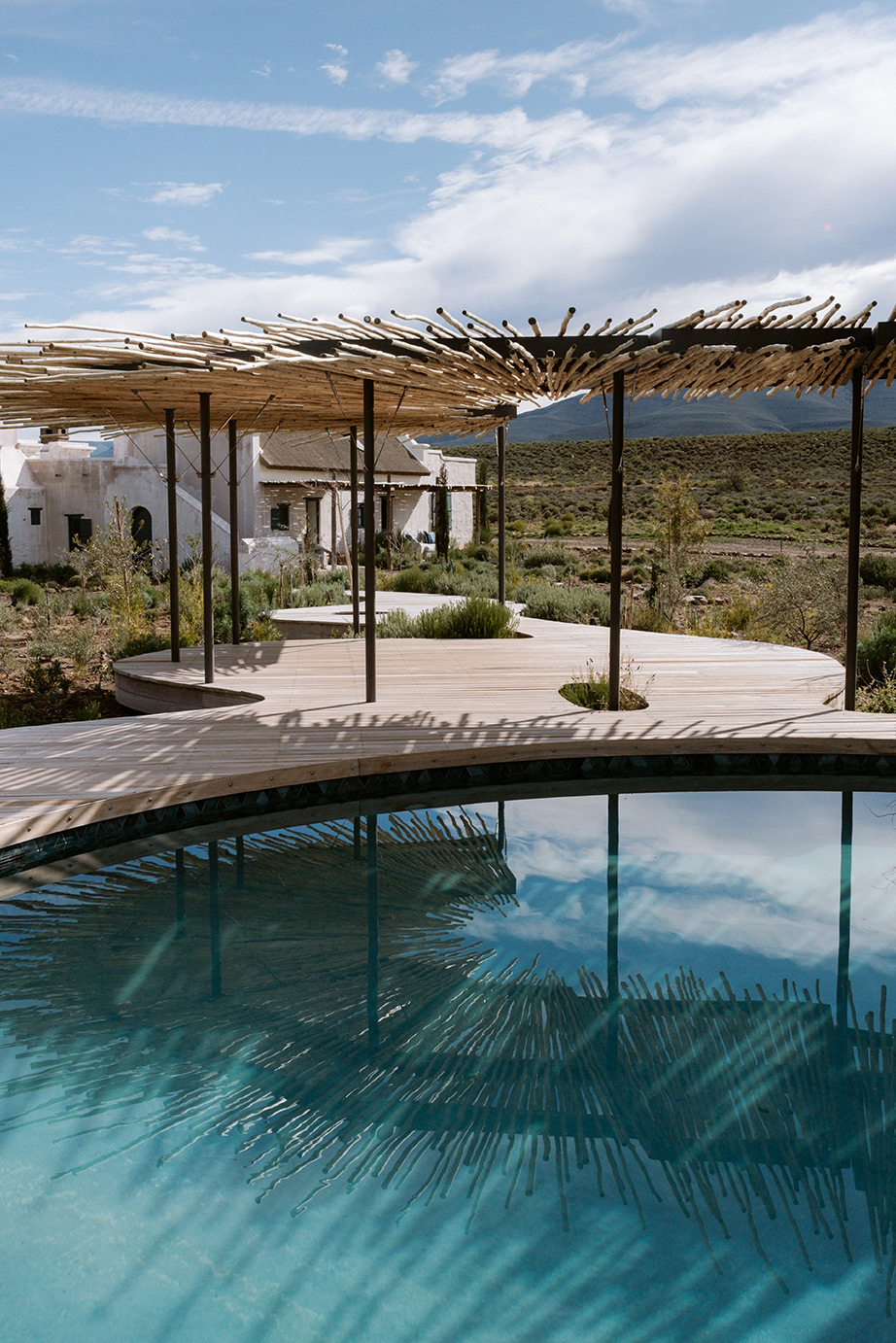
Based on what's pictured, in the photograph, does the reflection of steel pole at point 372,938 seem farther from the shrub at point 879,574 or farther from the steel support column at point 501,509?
the shrub at point 879,574

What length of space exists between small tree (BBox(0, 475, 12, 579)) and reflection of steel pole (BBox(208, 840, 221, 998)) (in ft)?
72.0

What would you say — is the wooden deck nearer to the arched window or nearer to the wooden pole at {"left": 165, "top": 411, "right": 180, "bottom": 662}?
the wooden pole at {"left": 165, "top": 411, "right": 180, "bottom": 662}

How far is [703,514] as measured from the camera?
142 feet

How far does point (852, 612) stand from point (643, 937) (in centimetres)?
350

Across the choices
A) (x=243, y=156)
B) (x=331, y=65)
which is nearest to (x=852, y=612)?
(x=331, y=65)

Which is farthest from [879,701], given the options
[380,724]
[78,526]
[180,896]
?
[78,526]

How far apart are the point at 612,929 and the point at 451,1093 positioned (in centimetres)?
166

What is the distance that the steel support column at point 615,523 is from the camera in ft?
22.7

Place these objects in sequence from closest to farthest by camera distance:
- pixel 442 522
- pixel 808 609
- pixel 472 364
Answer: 1. pixel 472 364
2. pixel 808 609
3. pixel 442 522

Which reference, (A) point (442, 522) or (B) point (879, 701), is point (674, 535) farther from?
(A) point (442, 522)

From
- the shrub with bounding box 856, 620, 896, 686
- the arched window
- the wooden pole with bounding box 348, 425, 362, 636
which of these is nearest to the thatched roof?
the wooden pole with bounding box 348, 425, 362, 636

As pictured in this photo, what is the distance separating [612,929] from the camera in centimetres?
507

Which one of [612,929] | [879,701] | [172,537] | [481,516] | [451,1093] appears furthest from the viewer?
[481,516]

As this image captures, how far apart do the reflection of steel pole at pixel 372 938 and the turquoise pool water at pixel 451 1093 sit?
0.02 m
